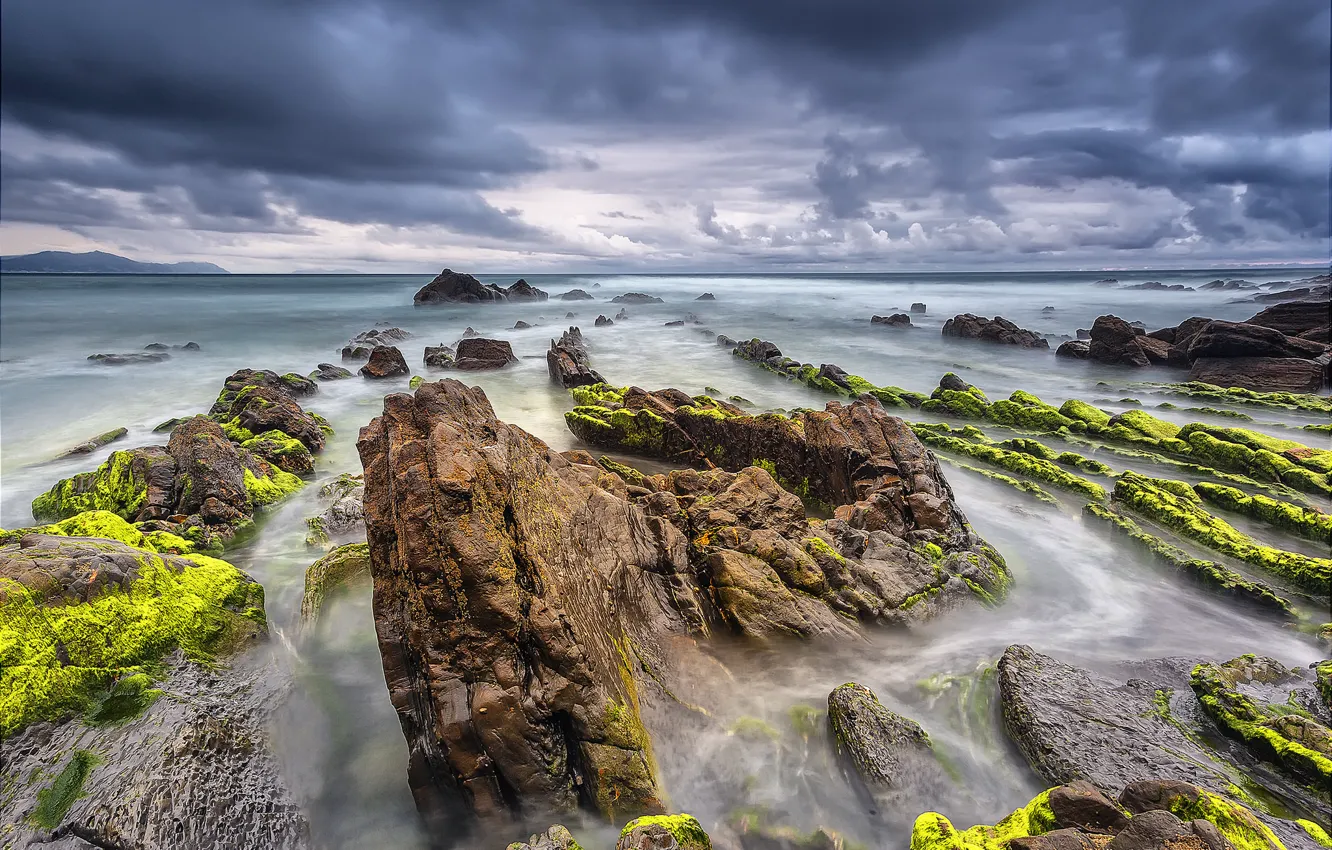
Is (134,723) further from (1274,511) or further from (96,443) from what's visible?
(1274,511)

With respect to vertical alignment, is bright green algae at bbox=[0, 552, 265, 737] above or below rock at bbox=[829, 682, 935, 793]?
above

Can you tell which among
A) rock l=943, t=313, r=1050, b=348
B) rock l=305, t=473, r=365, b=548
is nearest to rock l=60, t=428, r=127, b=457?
rock l=305, t=473, r=365, b=548

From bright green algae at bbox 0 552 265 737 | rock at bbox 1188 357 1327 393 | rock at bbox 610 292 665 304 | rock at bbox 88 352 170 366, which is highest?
bright green algae at bbox 0 552 265 737

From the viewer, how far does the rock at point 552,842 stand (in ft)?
12.8

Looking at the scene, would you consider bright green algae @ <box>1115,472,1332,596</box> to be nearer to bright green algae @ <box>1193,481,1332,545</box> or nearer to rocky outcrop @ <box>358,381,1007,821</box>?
bright green algae @ <box>1193,481,1332,545</box>

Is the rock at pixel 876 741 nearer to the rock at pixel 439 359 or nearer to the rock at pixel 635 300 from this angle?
the rock at pixel 439 359

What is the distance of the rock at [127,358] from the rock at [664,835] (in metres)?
35.9

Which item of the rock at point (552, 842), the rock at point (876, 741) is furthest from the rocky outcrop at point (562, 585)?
the rock at point (876, 741)

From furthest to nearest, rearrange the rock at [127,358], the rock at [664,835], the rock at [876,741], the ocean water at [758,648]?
the rock at [127,358] → the rock at [876,741] → the ocean water at [758,648] → the rock at [664,835]

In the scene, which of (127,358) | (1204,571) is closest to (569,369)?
(1204,571)

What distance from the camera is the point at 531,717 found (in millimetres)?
4629

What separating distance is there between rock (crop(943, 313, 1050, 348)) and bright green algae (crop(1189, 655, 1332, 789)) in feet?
114

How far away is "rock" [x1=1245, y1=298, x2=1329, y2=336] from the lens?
29344mm

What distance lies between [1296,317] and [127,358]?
5967 centimetres
